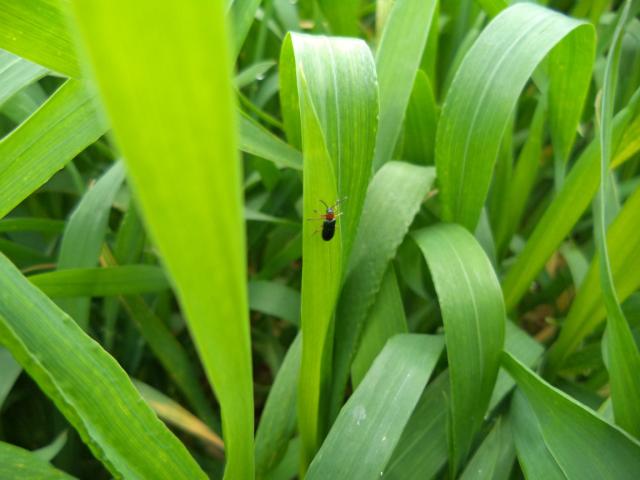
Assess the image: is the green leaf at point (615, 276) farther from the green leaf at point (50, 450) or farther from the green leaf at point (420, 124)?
the green leaf at point (50, 450)

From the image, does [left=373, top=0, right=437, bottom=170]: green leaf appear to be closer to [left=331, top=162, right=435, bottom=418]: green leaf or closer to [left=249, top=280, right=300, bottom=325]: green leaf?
[left=331, top=162, right=435, bottom=418]: green leaf

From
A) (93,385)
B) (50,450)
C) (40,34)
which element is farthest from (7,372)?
(40,34)

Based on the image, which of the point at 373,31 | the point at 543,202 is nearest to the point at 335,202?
the point at 543,202

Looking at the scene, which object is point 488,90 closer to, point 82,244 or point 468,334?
point 468,334

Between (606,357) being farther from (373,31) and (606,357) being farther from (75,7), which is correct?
(373,31)

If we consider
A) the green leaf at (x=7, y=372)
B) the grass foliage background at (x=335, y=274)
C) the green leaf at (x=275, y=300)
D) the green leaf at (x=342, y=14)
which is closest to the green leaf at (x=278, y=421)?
the grass foliage background at (x=335, y=274)

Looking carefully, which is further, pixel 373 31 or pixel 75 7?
pixel 373 31

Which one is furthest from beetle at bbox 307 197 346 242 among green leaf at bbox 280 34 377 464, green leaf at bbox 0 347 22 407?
green leaf at bbox 0 347 22 407
